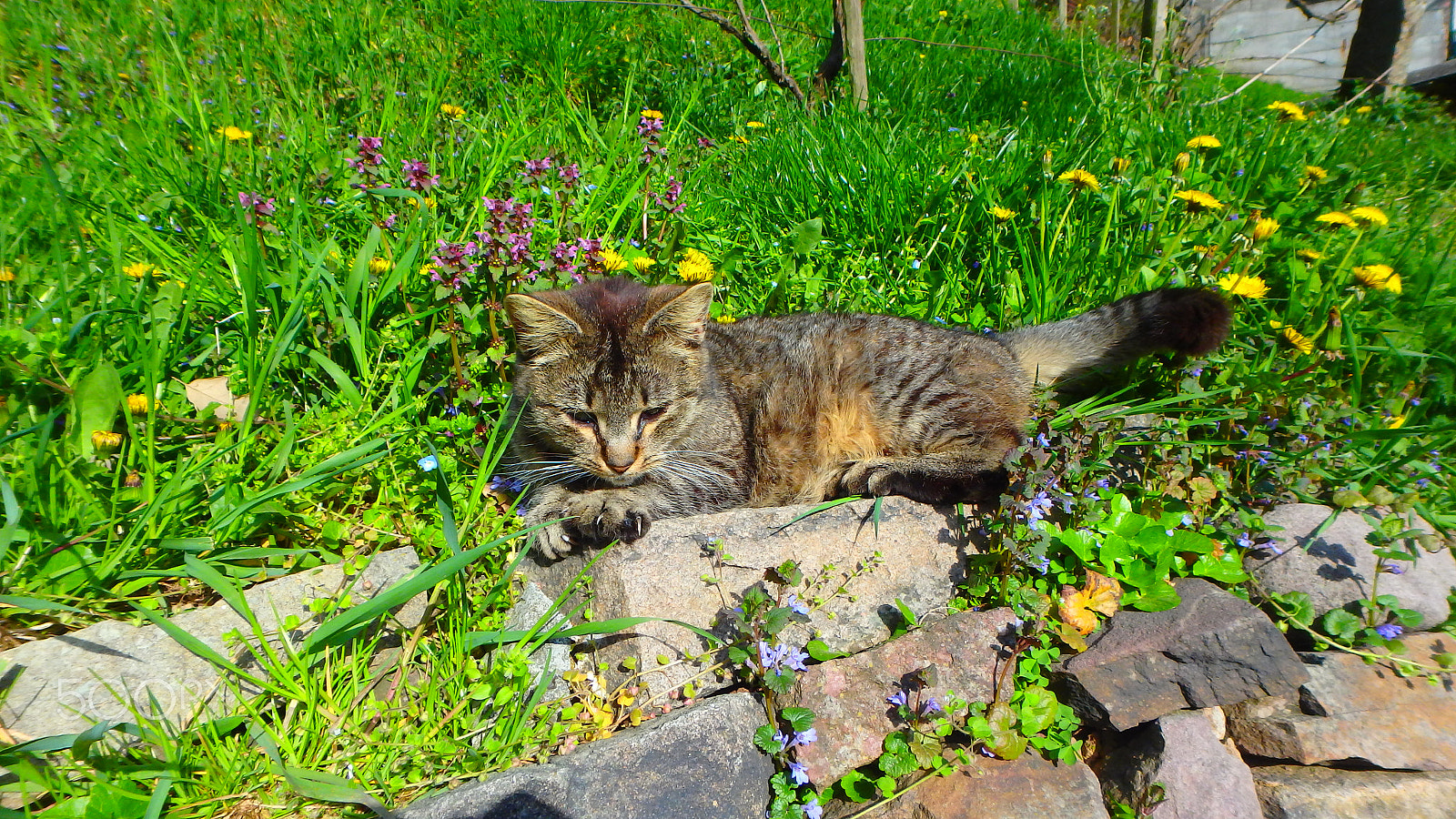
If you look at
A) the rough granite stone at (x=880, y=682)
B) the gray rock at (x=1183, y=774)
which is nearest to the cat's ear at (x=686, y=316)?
the rough granite stone at (x=880, y=682)

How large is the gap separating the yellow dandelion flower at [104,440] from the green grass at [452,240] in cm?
2

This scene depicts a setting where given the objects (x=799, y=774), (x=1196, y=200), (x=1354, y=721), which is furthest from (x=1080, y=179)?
(x=799, y=774)

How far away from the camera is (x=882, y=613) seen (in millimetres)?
2250

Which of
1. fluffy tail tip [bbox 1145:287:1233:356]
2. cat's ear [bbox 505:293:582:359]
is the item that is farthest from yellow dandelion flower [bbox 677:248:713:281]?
fluffy tail tip [bbox 1145:287:1233:356]

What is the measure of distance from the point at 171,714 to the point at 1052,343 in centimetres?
312

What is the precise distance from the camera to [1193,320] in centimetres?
259

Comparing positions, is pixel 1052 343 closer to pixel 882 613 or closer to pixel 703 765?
pixel 882 613

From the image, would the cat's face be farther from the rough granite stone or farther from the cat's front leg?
the rough granite stone

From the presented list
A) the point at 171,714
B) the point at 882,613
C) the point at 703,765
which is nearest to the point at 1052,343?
the point at 882,613

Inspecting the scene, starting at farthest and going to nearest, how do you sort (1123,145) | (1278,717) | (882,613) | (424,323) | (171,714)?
(1123,145), (424,323), (882,613), (1278,717), (171,714)

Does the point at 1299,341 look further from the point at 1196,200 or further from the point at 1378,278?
the point at 1196,200

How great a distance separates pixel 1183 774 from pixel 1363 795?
1.51 feet

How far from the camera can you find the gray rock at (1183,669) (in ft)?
6.57

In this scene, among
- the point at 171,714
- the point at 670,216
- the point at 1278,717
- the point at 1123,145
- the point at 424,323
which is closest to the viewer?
the point at 171,714
